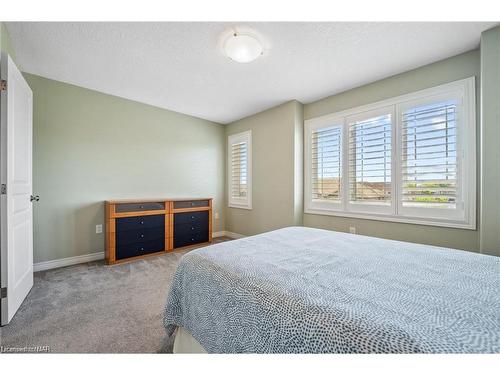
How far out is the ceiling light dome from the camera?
71.2 inches

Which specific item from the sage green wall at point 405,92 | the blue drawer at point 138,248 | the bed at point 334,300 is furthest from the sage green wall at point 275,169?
the bed at point 334,300

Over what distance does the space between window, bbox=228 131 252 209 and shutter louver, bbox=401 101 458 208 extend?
2.37m

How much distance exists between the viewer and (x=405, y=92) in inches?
95.0

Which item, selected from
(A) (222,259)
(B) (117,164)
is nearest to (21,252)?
(B) (117,164)

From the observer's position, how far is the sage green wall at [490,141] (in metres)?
1.73

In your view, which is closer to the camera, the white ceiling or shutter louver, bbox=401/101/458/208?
the white ceiling

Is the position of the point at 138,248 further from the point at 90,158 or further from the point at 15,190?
the point at 15,190

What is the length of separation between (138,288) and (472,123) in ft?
11.9

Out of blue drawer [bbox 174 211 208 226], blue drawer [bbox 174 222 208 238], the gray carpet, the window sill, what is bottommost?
the gray carpet

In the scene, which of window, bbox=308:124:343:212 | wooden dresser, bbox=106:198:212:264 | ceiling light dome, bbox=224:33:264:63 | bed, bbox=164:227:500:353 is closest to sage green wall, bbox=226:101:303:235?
window, bbox=308:124:343:212

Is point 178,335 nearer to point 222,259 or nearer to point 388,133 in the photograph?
point 222,259

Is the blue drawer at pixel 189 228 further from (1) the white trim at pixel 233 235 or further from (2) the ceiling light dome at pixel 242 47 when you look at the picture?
(2) the ceiling light dome at pixel 242 47

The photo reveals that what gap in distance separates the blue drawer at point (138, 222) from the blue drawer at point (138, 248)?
0.76 ft

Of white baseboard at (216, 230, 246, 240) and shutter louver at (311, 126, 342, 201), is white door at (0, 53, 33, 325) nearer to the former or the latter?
white baseboard at (216, 230, 246, 240)
